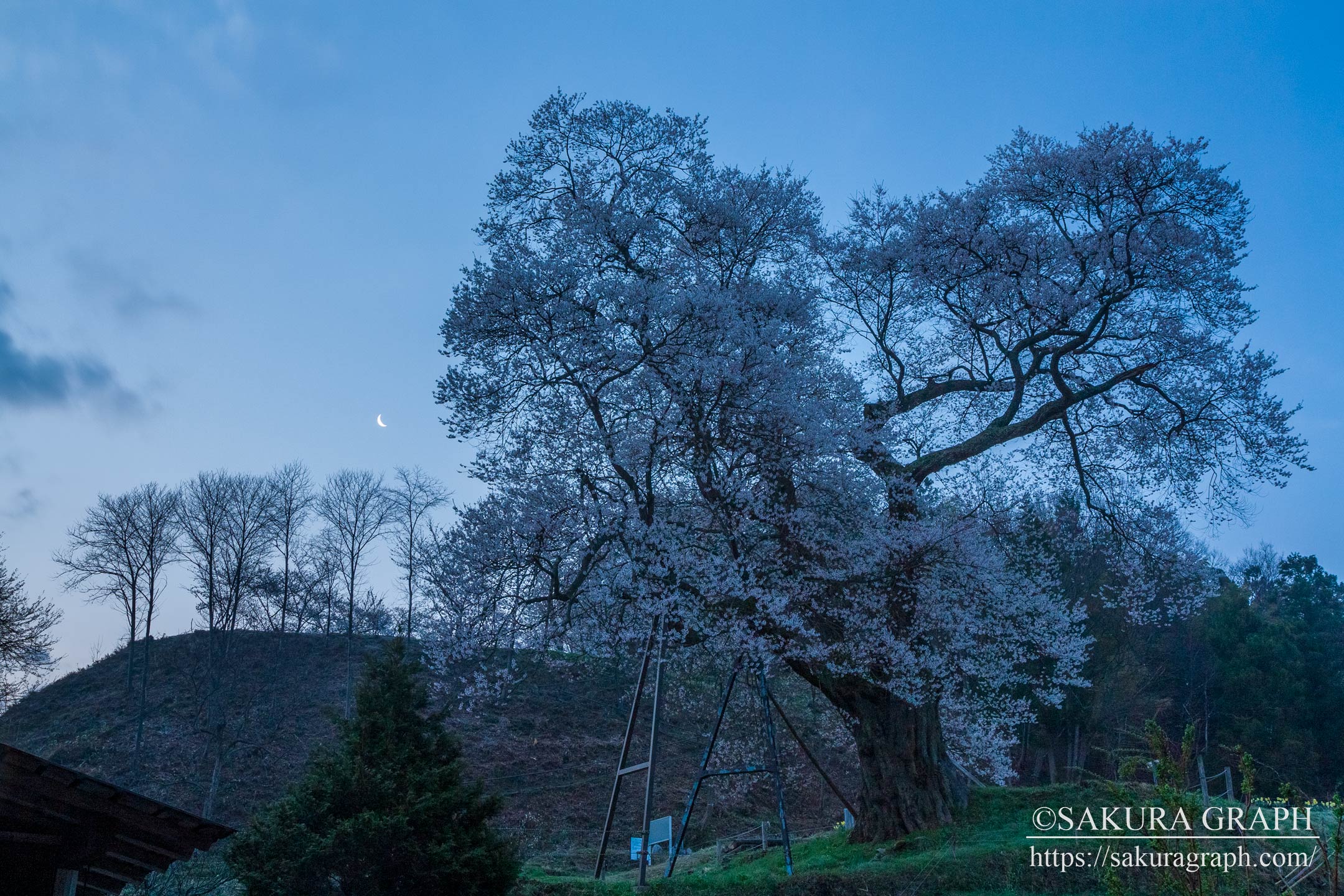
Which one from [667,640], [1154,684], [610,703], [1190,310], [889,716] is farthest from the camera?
[610,703]

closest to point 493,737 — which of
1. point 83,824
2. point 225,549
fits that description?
point 225,549

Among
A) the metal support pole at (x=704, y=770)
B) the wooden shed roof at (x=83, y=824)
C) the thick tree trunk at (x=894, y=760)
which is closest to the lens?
the wooden shed roof at (x=83, y=824)

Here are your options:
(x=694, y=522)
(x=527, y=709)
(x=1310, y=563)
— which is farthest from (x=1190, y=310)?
(x=1310, y=563)

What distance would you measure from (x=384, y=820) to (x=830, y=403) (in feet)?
27.2

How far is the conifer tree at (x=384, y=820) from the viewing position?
353 inches

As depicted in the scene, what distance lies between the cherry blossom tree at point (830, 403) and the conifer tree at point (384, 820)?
88.2 inches

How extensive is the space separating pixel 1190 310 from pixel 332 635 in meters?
31.7

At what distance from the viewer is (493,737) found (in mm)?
29266

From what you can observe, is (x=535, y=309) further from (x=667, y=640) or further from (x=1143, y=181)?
(x=1143, y=181)

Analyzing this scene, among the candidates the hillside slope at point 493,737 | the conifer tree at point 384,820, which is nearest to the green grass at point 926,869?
the conifer tree at point 384,820

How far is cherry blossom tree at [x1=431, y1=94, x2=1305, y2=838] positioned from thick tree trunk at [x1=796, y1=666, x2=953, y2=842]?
38 millimetres

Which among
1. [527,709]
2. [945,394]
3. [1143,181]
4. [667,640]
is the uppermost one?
[1143,181]

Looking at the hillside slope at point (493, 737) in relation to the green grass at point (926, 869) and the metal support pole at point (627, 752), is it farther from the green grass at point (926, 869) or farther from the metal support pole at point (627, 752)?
the green grass at point (926, 869)

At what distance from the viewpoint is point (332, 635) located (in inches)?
1389
